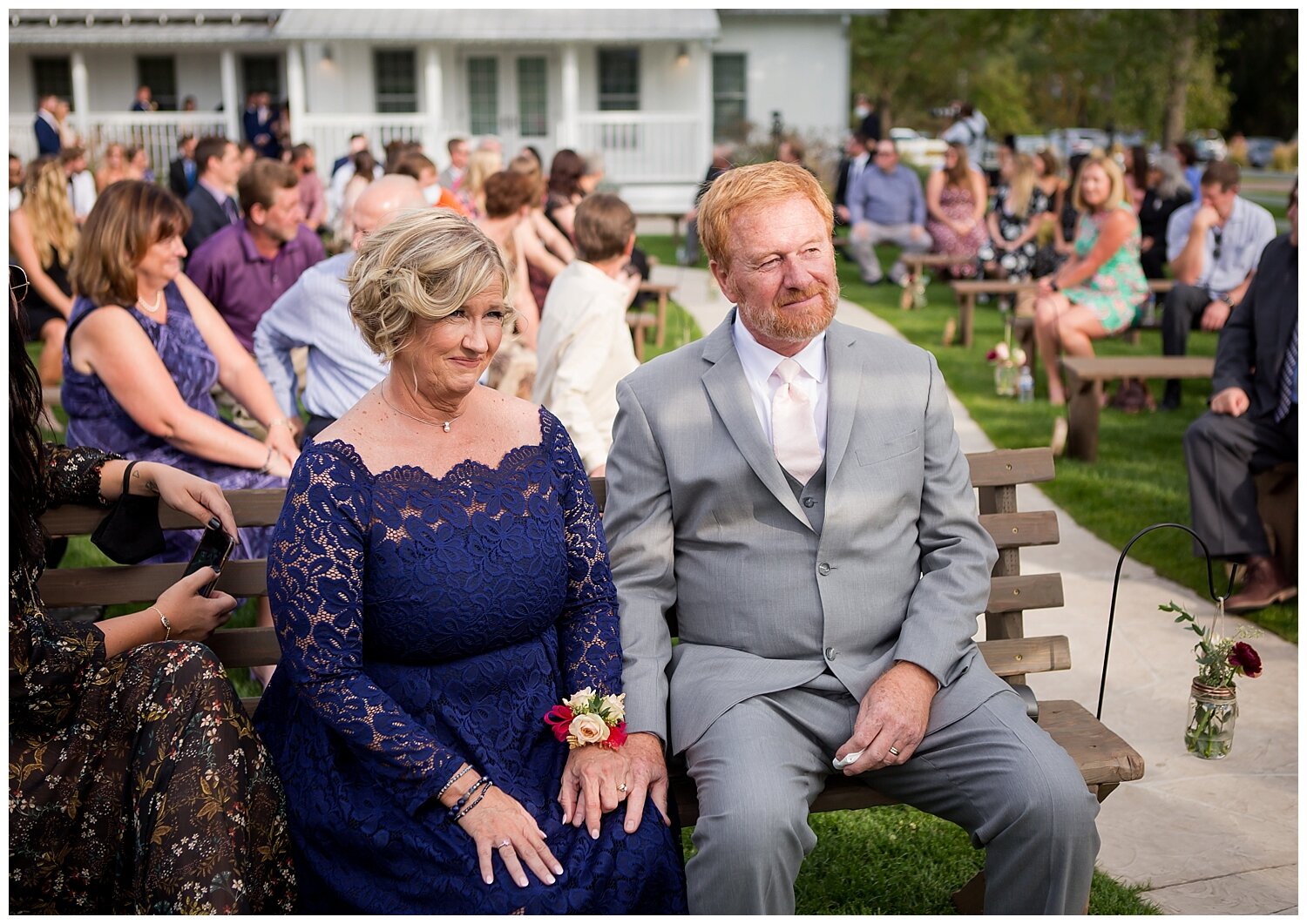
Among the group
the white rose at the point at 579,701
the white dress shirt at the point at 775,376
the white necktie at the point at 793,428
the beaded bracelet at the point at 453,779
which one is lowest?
the beaded bracelet at the point at 453,779

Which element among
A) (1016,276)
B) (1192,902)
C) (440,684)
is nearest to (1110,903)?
(1192,902)

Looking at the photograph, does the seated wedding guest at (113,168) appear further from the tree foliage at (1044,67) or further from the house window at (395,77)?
the tree foliage at (1044,67)

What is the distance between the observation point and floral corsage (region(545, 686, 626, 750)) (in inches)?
111

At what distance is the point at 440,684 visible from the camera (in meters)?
2.88

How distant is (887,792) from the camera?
303 centimetres

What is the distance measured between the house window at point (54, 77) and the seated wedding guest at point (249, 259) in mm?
26787

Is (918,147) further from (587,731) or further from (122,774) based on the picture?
(122,774)

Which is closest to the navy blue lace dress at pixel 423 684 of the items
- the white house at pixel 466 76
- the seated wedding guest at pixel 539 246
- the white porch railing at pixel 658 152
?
the seated wedding guest at pixel 539 246

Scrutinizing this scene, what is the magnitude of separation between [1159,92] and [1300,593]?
112 ft

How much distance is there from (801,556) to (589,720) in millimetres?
669

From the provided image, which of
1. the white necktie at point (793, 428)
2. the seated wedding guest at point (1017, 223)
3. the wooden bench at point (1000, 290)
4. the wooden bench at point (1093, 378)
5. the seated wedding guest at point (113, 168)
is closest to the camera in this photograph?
the white necktie at point (793, 428)

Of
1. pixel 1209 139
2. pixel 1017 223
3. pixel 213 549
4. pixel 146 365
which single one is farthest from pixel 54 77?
pixel 1209 139

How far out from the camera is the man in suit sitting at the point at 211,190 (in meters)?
10.4

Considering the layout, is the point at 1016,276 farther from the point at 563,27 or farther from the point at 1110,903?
the point at 563,27
